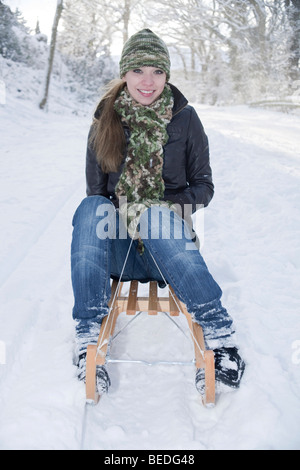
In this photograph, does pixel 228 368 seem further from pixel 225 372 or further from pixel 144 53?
pixel 144 53

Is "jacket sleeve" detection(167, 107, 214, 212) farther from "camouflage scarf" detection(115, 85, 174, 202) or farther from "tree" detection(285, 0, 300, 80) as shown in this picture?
"tree" detection(285, 0, 300, 80)

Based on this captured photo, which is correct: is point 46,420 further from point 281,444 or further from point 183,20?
point 183,20

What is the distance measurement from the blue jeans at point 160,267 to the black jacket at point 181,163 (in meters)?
0.34

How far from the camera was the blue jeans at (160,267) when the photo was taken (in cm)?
153

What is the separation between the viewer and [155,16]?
17.5 meters

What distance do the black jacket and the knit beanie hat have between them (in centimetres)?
20

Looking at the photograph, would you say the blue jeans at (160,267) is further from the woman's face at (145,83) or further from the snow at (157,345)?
the woman's face at (145,83)

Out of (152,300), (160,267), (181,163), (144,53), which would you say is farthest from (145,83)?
(152,300)

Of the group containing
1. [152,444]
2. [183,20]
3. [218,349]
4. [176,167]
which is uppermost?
[183,20]

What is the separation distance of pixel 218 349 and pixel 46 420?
741 millimetres

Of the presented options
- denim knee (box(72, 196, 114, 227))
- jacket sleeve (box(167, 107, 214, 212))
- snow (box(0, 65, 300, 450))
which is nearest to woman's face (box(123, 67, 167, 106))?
jacket sleeve (box(167, 107, 214, 212))

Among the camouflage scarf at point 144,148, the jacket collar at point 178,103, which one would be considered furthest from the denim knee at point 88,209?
the jacket collar at point 178,103

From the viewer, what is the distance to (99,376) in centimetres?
151
